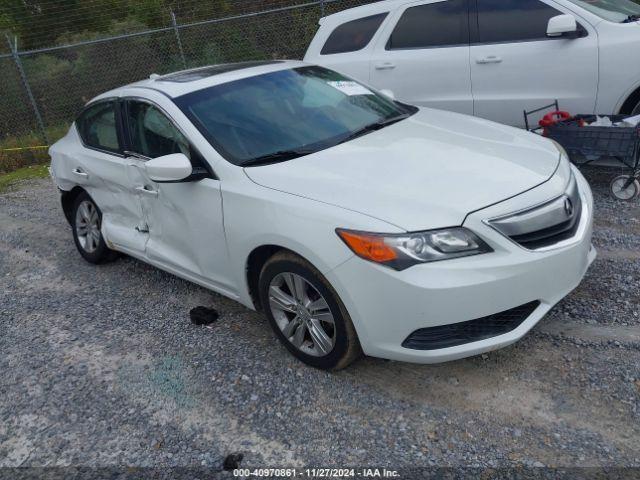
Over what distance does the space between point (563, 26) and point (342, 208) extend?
3.51m

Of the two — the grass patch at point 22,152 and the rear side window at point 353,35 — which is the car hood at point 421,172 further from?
the grass patch at point 22,152

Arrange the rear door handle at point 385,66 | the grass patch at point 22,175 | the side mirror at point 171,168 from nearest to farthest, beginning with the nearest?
the side mirror at point 171,168 < the rear door handle at point 385,66 < the grass patch at point 22,175

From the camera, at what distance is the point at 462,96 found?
599 centimetres

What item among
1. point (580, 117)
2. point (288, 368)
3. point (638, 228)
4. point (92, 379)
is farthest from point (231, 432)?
point (580, 117)

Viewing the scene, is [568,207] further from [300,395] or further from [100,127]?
[100,127]

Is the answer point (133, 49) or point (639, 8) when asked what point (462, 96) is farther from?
point (133, 49)

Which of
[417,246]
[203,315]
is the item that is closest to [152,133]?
[203,315]

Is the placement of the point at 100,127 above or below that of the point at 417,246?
above

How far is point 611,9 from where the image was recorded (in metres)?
5.48

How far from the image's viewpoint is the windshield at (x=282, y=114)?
356cm

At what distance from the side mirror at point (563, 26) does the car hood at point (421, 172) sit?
6.52 feet

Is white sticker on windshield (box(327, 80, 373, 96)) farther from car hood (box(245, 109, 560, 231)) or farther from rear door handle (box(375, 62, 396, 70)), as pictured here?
rear door handle (box(375, 62, 396, 70))

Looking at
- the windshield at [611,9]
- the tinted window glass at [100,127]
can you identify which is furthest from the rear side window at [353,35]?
the tinted window glass at [100,127]

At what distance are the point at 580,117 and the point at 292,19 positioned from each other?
6.96 metres
